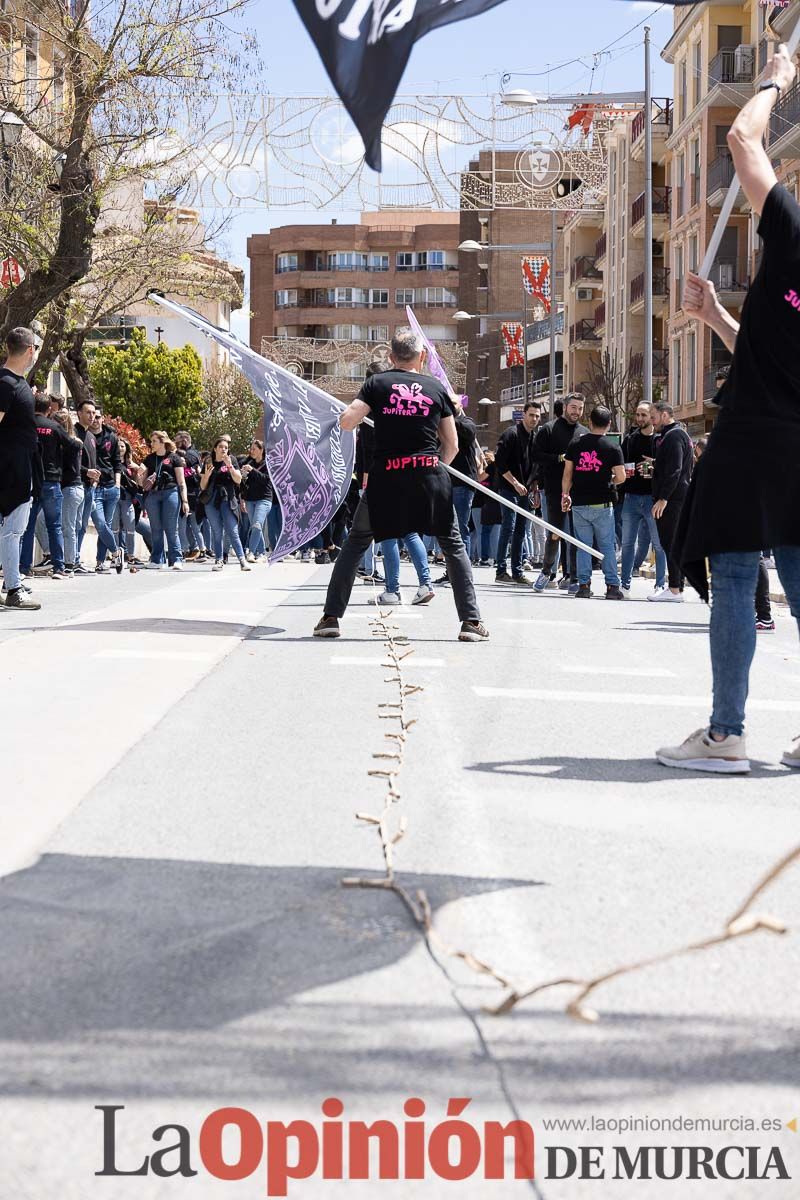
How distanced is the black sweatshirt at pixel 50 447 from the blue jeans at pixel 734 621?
44.0ft

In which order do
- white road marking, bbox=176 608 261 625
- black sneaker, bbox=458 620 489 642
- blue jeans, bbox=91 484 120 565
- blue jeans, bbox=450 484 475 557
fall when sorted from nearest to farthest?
black sneaker, bbox=458 620 489 642, white road marking, bbox=176 608 261 625, blue jeans, bbox=450 484 475 557, blue jeans, bbox=91 484 120 565

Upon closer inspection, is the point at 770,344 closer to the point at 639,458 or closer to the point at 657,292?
the point at 639,458

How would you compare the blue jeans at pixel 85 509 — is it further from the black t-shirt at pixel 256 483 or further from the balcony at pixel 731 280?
the balcony at pixel 731 280

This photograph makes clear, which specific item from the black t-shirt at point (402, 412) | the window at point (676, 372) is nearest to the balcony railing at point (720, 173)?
the window at point (676, 372)

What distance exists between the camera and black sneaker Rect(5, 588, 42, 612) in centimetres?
1340

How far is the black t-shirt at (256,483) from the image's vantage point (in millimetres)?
23031

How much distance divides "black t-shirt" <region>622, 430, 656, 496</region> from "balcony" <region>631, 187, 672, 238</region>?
50.6 metres

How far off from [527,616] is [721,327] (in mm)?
7484

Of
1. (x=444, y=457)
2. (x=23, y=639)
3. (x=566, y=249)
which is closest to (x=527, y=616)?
(x=444, y=457)

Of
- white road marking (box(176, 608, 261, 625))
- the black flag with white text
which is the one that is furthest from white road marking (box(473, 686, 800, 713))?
white road marking (box(176, 608, 261, 625))

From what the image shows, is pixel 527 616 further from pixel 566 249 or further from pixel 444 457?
pixel 566 249

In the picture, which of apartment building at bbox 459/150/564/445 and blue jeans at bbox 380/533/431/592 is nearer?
blue jeans at bbox 380/533/431/592

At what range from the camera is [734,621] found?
5941 millimetres

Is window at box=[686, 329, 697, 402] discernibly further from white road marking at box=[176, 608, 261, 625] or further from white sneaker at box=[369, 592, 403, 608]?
white road marking at box=[176, 608, 261, 625]
